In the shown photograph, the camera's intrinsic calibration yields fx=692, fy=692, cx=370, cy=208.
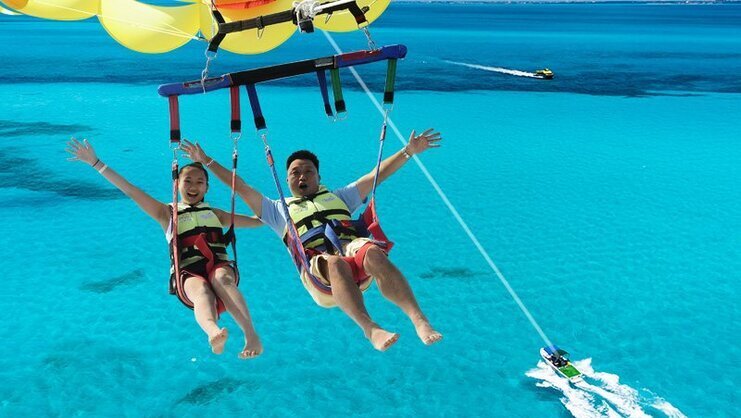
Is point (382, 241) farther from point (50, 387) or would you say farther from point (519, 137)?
point (519, 137)

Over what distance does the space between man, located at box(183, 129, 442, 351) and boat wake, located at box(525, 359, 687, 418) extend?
360 centimetres

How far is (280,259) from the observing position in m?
9.36

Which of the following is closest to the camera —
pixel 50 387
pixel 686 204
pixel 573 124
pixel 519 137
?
pixel 50 387

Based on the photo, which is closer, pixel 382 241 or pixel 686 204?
pixel 382 241

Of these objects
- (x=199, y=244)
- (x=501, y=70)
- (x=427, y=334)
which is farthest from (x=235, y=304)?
(x=501, y=70)

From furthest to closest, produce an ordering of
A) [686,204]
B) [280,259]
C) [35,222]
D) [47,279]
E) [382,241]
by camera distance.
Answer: [686,204], [35,222], [280,259], [47,279], [382,241]

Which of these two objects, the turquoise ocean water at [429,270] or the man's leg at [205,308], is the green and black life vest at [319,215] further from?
the turquoise ocean water at [429,270]

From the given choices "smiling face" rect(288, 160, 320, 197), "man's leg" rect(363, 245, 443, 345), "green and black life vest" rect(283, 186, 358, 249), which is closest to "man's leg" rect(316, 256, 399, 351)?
"man's leg" rect(363, 245, 443, 345)

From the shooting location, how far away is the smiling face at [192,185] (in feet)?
13.3

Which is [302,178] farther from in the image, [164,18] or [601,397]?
[601,397]

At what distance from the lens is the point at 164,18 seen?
5000 mm

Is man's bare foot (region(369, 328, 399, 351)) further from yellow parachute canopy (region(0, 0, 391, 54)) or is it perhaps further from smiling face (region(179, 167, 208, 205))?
yellow parachute canopy (region(0, 0, 391, 54))

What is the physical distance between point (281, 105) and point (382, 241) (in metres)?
16.0

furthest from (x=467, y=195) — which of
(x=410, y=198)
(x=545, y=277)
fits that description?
(x=545, y=277)
